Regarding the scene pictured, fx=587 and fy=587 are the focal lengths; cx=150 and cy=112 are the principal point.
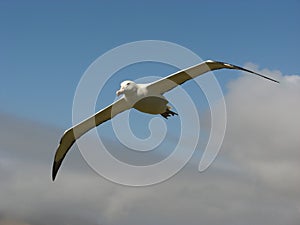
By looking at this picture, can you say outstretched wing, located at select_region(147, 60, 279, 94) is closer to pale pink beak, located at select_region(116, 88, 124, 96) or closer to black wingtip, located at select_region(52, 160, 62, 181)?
pale pink beak, located at select_region(116, 88, 124, 96)

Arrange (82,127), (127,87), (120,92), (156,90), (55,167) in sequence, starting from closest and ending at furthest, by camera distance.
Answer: (127,87), (120,92), (156,90), (82,127), (55,167)

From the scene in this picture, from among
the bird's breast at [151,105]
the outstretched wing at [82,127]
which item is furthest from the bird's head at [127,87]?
the outstretched wing at [82,127]

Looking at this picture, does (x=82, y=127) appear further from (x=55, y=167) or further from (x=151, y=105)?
(x=151, y=105)

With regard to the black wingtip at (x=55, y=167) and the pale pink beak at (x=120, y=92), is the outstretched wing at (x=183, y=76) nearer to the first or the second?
the pale pink beak at (x=120, y=92)

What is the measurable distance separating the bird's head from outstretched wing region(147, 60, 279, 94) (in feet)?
3.87

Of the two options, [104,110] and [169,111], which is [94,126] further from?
[169,111]

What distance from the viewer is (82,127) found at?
147ft

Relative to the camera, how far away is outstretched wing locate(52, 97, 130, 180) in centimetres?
4166

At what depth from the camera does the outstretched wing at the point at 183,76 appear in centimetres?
3694

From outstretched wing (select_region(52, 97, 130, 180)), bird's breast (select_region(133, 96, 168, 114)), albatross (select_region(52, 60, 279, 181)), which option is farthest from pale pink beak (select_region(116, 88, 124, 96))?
outstretched wing (select_region(52, 97, 130, 180))

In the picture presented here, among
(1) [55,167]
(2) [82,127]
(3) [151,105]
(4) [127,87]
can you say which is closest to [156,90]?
(3) [151,105]

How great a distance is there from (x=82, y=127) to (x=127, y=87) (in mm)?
9822

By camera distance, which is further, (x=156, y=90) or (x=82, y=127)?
(x=82, y=127)

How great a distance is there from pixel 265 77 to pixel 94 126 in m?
17.0
